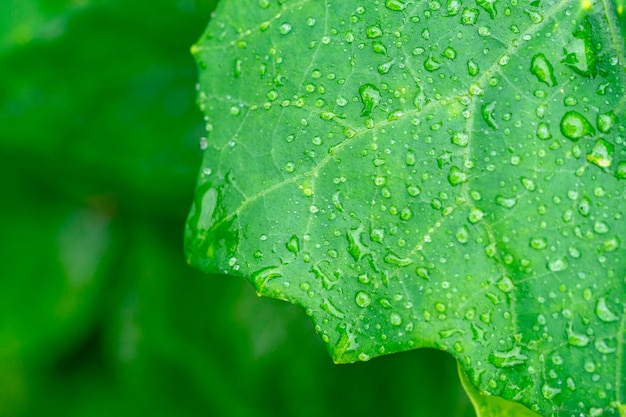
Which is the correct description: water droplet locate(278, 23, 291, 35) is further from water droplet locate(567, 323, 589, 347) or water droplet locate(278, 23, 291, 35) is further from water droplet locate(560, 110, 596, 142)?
water droplet locate(567, 323, 589, 347)

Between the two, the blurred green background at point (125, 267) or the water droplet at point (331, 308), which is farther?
the blurred green background at point (125, 267)

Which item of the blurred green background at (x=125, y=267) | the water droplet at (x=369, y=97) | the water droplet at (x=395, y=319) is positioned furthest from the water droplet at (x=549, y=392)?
the blurred green background at (x=125, y=267)

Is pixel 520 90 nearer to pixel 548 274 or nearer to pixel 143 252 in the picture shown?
pixel 548 274

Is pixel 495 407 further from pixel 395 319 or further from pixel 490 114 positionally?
pixel 490 114

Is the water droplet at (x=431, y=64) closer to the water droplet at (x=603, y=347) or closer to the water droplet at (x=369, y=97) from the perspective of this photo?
the water droplet at (x=369, y=97)

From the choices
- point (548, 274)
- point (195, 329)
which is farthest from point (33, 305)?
point (548, 274)

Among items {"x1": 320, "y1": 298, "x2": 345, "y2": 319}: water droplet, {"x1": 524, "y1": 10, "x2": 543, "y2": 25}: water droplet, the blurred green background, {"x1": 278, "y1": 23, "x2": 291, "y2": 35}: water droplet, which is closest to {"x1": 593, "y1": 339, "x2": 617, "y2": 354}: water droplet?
{"x1": 320, "y1": 298, "x2": 345, "y2": 319}: water droplet
